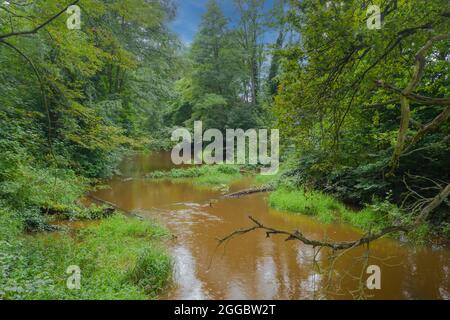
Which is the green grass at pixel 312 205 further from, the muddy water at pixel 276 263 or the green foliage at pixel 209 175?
the green foliage at pixel 209 175

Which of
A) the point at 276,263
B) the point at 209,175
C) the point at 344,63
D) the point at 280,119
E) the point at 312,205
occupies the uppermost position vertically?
the point at 344,63

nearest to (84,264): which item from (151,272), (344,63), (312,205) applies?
(151,272)

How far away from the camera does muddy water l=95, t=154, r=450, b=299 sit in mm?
5676

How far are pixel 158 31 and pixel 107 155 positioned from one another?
637cm

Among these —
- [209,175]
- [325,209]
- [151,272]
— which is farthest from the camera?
[209,175]

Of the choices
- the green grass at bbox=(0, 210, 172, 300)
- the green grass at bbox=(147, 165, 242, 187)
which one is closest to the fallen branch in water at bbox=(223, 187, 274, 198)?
the green grass at bbox=(147, 165, 242, 187)

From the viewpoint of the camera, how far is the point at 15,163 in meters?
7.24

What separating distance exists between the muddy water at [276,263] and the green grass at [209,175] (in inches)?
205

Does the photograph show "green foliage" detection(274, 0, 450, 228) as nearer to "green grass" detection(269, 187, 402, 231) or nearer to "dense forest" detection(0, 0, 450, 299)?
"dense forest" detection(0, 0, 450, 299)

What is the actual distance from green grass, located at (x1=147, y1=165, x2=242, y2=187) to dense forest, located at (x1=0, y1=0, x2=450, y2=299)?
132 inches

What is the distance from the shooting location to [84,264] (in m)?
5.74

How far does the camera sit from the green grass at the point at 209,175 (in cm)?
1706

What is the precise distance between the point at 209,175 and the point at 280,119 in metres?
13.0

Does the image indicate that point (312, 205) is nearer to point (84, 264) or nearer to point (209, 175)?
point (84, 264)
